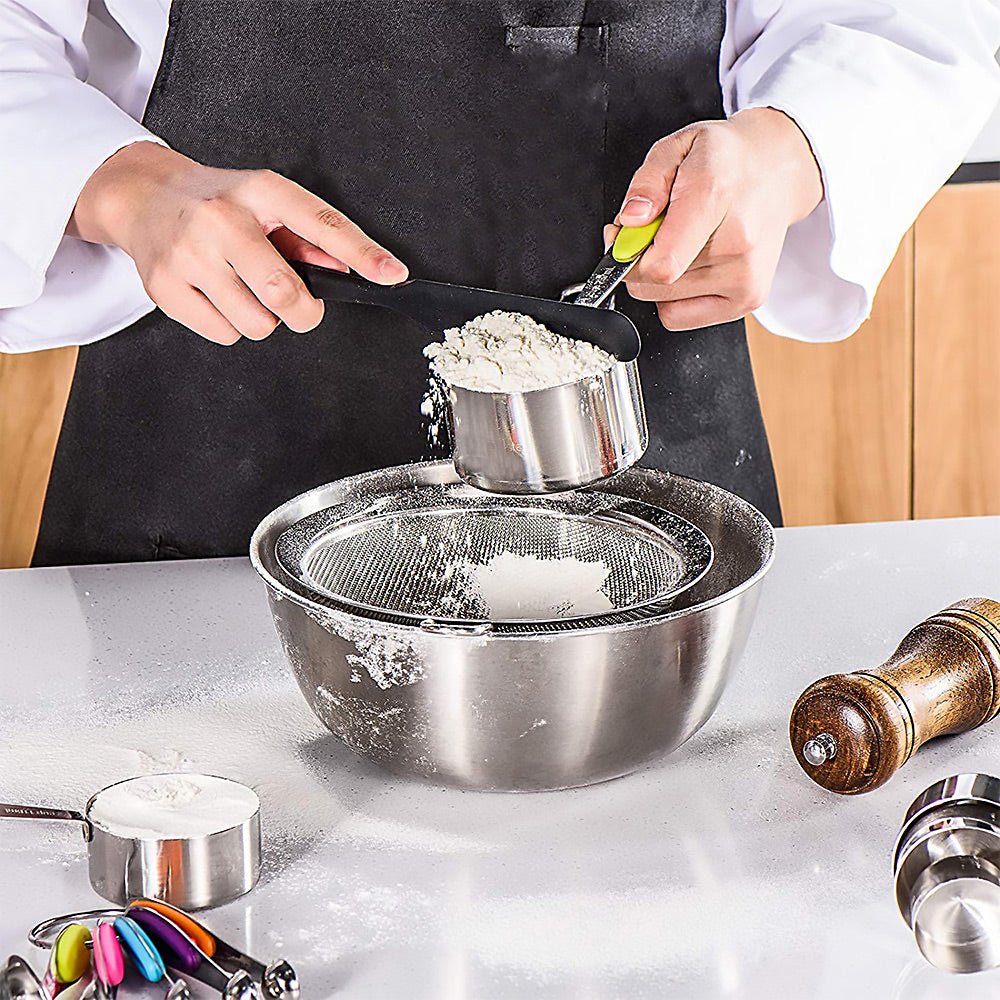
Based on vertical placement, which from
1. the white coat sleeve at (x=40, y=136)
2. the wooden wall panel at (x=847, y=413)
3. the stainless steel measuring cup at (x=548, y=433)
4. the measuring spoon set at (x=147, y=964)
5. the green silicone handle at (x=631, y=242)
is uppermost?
the white coat sleeve at (x=40, y=136)

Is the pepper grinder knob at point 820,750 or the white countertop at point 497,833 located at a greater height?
the pepper grinder knob at point 820,750

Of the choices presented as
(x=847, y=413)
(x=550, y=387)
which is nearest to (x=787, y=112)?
(x=550, y=387)

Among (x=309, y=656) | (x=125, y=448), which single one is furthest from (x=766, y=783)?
(x=125, y=448)

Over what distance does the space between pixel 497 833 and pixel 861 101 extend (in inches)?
22.9

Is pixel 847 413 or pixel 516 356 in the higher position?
pixel 516 356

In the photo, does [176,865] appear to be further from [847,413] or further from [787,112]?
[847,413]

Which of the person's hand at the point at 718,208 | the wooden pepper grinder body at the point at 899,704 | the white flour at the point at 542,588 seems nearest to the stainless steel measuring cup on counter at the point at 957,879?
the wooden pepper grinder body at the point at 899,704

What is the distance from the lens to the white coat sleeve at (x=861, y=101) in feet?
3.23

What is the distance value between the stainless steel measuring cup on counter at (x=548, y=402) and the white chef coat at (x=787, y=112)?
0.76ft

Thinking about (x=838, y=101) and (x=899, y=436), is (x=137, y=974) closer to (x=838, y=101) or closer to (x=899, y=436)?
(x=838, y=101)

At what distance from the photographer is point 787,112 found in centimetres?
96

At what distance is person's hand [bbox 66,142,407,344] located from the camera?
0.84 meters

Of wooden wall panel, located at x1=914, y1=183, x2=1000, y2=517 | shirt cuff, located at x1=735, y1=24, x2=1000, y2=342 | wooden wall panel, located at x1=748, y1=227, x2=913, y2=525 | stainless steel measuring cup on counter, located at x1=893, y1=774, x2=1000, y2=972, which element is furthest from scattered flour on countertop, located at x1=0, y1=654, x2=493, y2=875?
wooden wall panel, located at x1=914, y1=183, x2=1000, y2=517

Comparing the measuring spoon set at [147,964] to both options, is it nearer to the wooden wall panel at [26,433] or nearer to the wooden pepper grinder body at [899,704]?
the wooden pepper grinder body at [899,704]
